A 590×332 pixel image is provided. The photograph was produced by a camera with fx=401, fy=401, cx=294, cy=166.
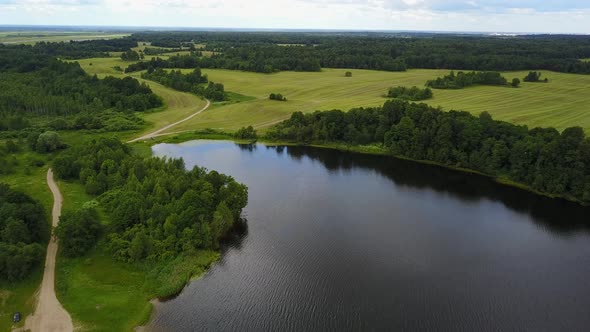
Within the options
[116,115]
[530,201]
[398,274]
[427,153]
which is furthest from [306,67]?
[398,274]

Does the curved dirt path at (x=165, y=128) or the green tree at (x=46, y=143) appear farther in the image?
the curved dirt path at (x=165, y=128)

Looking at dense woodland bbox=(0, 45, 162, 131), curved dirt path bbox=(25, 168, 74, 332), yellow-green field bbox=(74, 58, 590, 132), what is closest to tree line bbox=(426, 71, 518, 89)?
yellow-green field bbox=(74, 58, 590, 132)

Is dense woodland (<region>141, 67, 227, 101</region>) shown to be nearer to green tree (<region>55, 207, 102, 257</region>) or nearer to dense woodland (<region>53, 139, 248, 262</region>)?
dense woodland (<region>53, 139, 248, 262</region>)

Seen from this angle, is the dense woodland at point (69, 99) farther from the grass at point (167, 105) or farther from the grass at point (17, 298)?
the grass at point (17, 298)

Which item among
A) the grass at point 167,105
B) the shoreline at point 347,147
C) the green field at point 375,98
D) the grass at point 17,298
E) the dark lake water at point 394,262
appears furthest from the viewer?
the grass at point 167,105

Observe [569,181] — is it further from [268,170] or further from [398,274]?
[268,170]

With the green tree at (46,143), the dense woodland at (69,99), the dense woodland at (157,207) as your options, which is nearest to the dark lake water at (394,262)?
the dense woodland at (157,207)

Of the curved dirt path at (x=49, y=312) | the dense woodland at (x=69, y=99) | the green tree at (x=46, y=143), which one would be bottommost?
the curved dirt path at (x=49, y=312)
